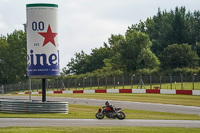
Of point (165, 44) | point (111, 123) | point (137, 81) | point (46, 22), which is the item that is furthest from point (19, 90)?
point (111, 123)

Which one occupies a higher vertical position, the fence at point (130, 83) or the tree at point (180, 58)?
the tree at point (180, 58)

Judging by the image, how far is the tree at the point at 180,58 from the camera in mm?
104688

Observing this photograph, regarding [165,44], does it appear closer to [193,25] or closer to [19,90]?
[193,25]

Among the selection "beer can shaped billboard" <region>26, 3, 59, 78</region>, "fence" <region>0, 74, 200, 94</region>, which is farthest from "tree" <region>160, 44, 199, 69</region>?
"beer can shaped billboard" <region>26, 3, 59, 78</region>

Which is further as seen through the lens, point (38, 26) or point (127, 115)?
point (127, 115)

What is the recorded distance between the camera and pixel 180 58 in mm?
104688

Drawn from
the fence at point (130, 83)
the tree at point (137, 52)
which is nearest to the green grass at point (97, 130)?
the fence at point (130, 83)

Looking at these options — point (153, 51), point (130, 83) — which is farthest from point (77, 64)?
point (130, 83)

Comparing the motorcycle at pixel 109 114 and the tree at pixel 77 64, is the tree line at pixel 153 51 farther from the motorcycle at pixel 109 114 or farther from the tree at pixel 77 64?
the motorcycle at pixel 109 114

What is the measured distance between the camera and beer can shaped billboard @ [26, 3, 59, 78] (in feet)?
114

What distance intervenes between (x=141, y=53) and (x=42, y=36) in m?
79.0

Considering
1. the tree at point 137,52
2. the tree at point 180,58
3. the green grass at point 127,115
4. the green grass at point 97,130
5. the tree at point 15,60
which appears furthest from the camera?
the tree at point 15,60

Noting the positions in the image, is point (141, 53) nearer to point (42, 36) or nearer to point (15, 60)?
point (15, 60)

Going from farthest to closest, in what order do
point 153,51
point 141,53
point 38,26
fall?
1. point 153,51
2. point 141,53
3. point 38,26
